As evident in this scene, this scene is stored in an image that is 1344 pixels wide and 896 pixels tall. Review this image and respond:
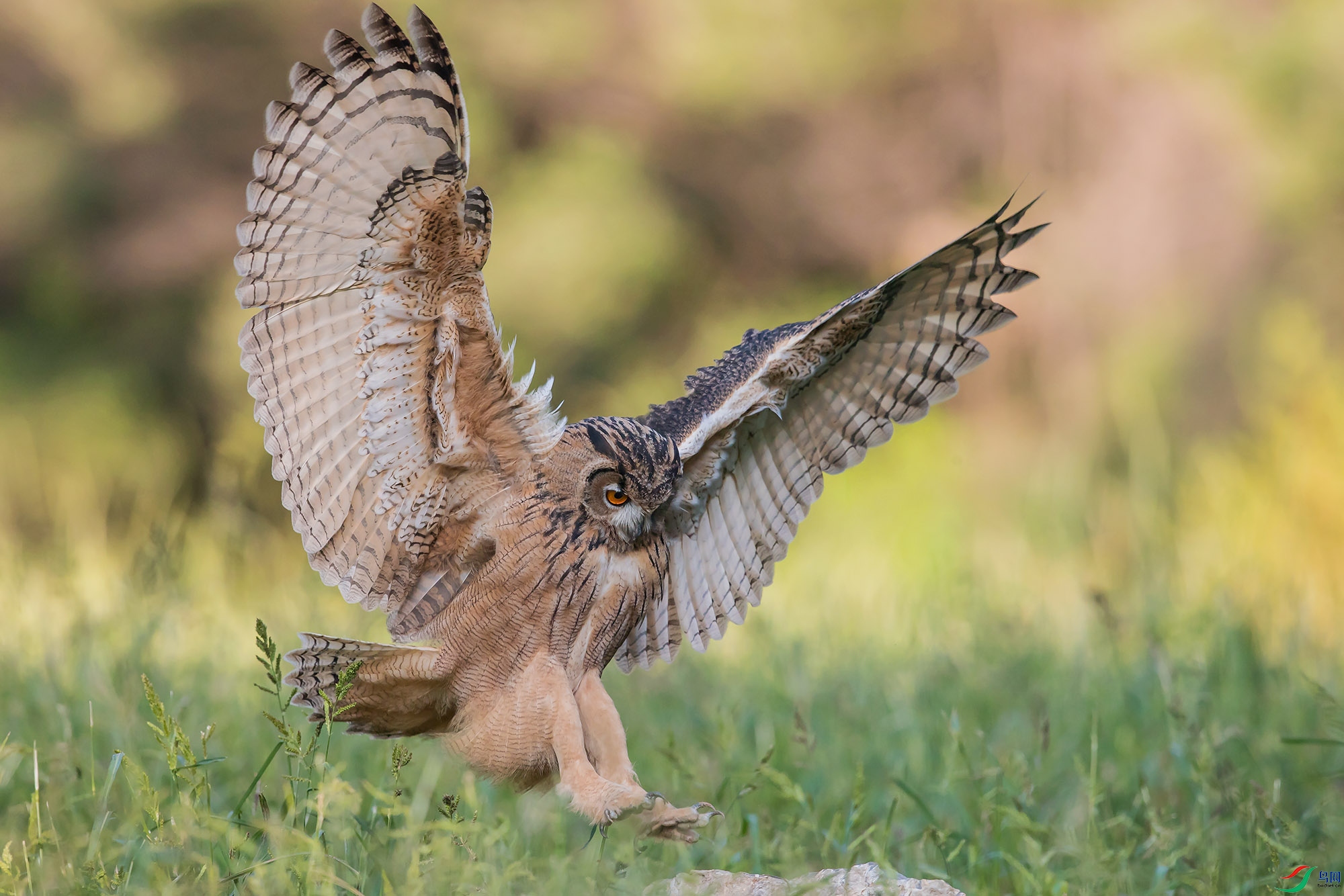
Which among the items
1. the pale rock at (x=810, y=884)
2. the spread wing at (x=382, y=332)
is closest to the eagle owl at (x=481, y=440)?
the spread wing at (x=382, y=332)

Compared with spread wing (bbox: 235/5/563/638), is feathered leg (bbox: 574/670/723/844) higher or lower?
lower

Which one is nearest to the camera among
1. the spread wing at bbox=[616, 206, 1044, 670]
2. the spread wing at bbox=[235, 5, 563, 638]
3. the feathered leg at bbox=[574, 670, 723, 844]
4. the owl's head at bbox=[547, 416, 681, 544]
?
the spread wing at bbox=[235, 5, 563, 638]

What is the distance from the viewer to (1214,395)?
10758 mm

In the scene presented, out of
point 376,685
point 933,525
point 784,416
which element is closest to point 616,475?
point 784,416

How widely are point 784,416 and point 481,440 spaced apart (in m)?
0.96

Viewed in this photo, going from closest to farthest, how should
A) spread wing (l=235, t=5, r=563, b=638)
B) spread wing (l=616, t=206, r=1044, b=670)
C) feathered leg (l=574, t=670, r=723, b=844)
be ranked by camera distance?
1. spread wing (l=235, t=5, r=563, b=638)
2. feathered leg (l=574, t=670, r=723, b=844)
3. spread wing (l=616, t=206, r=1044, b=670)

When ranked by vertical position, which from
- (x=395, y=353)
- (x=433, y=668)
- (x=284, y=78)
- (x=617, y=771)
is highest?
(x=284, y=78)

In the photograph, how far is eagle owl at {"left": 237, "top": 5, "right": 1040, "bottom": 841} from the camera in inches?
106

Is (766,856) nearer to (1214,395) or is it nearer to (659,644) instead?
(659,644)

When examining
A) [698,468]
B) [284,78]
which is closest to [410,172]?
[698,468]

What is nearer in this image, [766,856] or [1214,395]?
[766,856]

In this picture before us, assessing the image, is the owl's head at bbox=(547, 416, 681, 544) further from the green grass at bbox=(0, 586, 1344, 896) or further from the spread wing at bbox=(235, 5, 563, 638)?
the green grass at bbox=(0, 586, 1344, 896)

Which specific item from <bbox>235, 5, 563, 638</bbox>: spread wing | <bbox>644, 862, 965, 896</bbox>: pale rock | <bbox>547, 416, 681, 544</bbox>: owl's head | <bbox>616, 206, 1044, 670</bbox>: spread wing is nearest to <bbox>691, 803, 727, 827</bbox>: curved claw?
<bbox>644, 862, 965, 896</bbox>: pale rock

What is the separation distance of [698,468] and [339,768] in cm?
153
